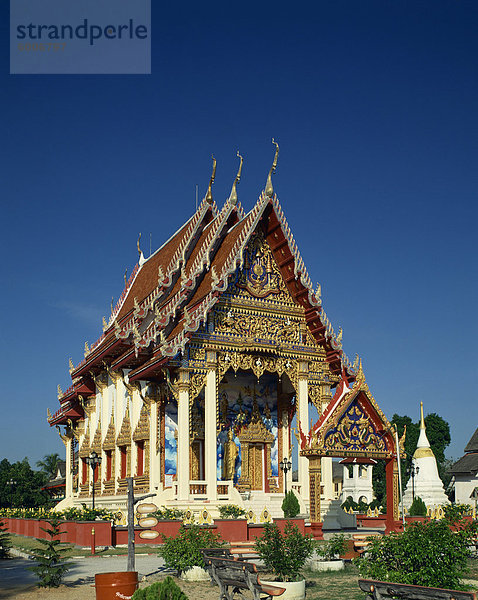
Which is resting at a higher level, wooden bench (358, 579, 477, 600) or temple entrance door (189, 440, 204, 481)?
temple entrance door (189, 440, 204, 481)

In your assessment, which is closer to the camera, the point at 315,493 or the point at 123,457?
the point at 315,493

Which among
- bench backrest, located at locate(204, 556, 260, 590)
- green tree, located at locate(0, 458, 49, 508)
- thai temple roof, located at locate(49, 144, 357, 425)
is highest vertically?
thai temple roof, located at locate(49, 144, 357, 425)

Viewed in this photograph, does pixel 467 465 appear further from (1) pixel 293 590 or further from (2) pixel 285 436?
(1) pixel 293 590

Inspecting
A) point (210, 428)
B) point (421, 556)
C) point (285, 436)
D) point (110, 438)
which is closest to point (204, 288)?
point (210, 428)

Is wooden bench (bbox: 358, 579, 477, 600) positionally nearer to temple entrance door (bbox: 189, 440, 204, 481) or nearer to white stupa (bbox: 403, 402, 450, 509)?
temple entrance door (bbox: 189, 440, 204, 481)

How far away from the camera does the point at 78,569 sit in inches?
624

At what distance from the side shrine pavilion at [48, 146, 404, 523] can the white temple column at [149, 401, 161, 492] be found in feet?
0.13

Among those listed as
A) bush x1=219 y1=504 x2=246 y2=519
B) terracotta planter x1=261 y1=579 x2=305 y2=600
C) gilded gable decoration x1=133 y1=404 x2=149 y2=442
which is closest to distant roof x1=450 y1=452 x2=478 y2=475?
gilded gable decoration x1=133 y1=404 x2=149 y2=442

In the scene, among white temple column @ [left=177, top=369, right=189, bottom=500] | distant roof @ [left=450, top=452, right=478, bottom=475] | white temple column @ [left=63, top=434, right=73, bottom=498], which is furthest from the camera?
distant roof @ [left=450, top=452, right=478, bottom=475]

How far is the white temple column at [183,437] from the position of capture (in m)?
24.5

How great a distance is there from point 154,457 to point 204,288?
6.15m

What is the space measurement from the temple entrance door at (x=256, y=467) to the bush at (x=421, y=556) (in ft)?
63.6

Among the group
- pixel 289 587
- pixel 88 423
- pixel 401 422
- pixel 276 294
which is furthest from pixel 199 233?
pixel 401 422

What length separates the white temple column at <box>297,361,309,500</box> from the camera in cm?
2714
